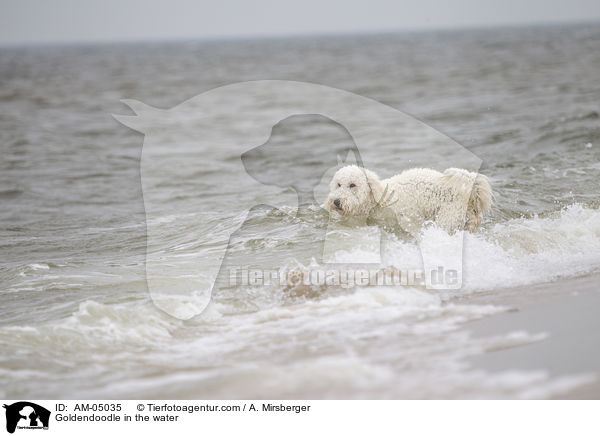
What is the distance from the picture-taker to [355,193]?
7117mm

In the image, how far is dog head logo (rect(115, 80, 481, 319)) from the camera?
655cm

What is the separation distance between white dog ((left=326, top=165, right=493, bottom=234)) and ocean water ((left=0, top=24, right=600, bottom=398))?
0.76 ft

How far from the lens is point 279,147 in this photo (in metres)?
14.5

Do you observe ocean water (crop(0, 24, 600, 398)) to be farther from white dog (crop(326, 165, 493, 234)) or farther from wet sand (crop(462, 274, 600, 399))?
white dog (crop(326, 165, 493, 234))

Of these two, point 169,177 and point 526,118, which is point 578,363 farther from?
point 526,118

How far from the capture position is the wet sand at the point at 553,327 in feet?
11.8
